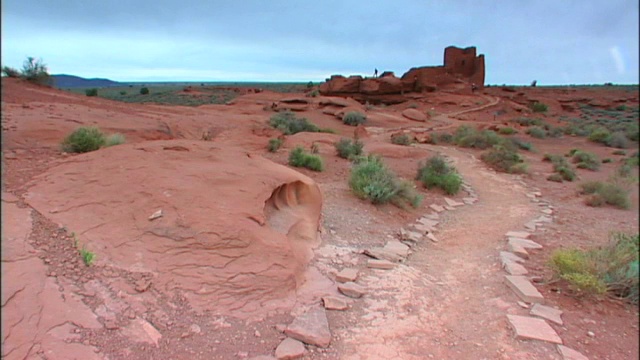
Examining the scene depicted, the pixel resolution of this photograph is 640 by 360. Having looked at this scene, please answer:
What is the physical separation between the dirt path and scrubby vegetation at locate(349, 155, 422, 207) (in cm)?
122

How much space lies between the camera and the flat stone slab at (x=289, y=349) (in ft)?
10.2

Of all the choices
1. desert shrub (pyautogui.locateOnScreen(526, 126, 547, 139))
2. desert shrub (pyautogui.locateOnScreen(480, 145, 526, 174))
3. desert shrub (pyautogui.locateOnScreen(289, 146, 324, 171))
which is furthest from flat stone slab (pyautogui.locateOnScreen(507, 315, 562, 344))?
desert shrub (pyautogui.locateOnScreen(526, 126, 547, 139))

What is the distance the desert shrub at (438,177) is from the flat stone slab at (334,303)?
6.14m

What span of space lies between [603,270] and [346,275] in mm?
2641

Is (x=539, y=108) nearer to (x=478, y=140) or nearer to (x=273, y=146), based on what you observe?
(x=478, y=140)

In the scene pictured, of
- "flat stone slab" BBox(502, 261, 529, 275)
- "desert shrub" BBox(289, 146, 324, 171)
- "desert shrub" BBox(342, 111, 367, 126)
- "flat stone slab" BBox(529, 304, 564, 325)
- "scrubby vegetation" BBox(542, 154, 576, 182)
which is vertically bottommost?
"flat stone slab" BBox(529, 304, 564, 325)

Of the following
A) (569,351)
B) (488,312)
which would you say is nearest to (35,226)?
(488,312)

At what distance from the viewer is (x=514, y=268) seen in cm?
490

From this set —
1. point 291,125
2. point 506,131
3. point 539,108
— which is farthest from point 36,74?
point 539,108

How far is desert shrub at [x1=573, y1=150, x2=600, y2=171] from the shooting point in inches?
482

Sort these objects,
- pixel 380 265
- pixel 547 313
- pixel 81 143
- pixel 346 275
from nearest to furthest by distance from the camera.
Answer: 1. pixel 547 313
2. pixel 346 275
3. pixel 380 265
4. pixel 81 143

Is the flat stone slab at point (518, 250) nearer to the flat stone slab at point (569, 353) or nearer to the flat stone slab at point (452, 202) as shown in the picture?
the flat stone slab at point (569, 353)

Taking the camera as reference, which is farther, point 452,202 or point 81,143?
point 452,202

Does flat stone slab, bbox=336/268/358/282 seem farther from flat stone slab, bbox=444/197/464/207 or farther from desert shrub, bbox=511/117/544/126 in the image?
desert shrub, bbox=511/117/544/126
